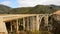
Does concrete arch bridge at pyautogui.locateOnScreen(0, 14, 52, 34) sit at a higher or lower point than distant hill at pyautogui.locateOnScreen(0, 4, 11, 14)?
lower

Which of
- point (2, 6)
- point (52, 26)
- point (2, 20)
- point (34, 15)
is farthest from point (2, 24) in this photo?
point (52, 26)

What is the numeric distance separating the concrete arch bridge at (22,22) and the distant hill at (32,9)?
0.05 metres

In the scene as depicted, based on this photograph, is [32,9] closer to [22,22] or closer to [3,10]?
[22,22]

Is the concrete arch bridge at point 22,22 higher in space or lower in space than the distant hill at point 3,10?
lower

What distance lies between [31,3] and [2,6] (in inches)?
16.6

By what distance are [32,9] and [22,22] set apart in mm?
240

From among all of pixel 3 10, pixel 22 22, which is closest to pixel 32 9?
pixel 22 22

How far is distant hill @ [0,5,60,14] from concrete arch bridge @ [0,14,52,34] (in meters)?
0.05

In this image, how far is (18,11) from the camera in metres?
2.49

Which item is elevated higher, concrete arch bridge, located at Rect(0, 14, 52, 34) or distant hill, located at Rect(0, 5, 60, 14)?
distant hill, located at Rect(0, 5, 60, 14)

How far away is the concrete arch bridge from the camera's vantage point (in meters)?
2.43

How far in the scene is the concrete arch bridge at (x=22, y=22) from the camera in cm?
243

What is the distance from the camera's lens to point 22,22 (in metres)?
2.48

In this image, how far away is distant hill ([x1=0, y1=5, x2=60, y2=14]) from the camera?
2.47m
